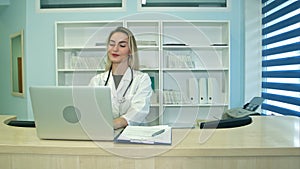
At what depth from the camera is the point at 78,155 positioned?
1.18 m

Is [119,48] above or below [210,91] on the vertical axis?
above

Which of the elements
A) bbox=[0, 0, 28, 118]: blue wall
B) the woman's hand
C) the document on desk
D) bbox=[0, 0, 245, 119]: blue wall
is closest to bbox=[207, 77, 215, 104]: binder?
bbox=[0, 0, 245, 119]: blue wall

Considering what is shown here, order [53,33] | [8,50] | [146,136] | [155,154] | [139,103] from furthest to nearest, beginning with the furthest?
[8,50], [53,33], [139,103], [146,136], [155,154]

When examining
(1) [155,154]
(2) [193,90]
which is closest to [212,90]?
(2) [193,90]

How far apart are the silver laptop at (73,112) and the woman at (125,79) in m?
0.60

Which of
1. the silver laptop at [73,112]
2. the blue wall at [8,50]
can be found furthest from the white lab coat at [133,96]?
the blue wall at [8,50]

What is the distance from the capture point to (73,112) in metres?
1.22

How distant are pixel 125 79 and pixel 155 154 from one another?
912mm

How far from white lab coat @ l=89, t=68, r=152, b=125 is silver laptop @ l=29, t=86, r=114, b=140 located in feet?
1.80

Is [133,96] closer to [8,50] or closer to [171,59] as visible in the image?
[171,59]

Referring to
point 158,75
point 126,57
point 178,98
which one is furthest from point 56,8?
point 126,57

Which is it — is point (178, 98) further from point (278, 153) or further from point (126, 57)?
point (278, 153)

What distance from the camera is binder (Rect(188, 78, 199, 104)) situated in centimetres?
345

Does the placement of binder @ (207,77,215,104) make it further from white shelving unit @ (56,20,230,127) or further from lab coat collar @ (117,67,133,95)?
lab coat collar @ (117,67,133,95)
